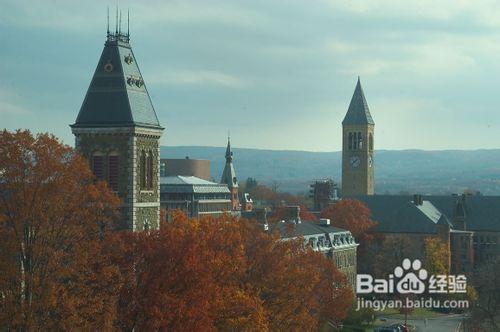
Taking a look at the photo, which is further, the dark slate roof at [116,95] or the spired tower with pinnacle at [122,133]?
the dark slate roof at [116,95]

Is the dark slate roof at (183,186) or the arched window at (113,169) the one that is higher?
the arched window at (113,169)

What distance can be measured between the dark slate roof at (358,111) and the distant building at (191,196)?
3618 centimetres

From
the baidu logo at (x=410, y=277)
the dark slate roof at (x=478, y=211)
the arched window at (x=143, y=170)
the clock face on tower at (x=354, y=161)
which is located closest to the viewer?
the arched window at (x=143, y=170)

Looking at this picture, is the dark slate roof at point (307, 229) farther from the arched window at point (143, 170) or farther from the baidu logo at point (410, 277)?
the arched window at point (143, 170)

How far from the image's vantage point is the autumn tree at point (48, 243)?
42656 mm

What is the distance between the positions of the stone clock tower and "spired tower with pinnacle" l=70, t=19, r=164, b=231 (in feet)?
414

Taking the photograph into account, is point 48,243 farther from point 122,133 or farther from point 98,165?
point 122,133

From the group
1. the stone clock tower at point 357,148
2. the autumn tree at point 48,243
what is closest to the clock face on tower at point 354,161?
the stone clock tower at point 357,148

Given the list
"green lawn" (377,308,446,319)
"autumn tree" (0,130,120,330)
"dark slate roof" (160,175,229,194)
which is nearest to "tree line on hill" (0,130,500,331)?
"autumn tree" (0,130,120,330)

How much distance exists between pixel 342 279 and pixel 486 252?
67603mm

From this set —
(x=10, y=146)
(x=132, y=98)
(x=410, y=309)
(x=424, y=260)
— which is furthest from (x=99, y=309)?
(x=424, y=260)

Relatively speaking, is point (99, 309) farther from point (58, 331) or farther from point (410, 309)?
point (410, 309)

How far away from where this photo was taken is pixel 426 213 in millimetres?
144500

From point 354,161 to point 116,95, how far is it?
5095 inches
